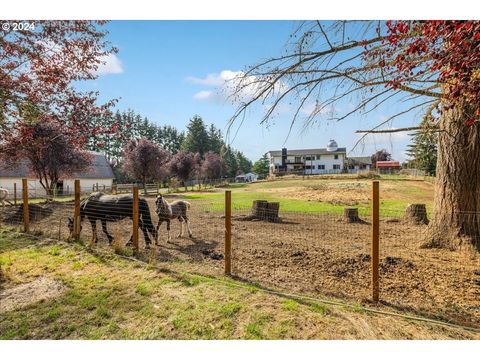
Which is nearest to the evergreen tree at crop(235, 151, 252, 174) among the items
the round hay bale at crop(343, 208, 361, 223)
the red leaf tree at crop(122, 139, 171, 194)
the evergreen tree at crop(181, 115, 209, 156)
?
the evergreen tree at crop(181, 115, 209, 156)

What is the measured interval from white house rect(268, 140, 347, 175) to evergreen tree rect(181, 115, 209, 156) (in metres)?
13.7

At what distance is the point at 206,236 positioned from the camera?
6.66 m

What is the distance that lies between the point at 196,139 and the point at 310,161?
21930mm

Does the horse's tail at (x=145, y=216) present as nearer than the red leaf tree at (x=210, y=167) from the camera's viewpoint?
Yes

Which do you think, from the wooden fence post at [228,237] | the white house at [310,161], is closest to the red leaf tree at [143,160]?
the wooden fence post at [228,237]

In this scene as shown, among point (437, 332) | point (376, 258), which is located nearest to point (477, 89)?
point (376, 258)

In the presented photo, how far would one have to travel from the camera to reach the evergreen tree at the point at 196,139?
166ft

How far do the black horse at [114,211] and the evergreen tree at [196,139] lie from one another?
45.0 metres

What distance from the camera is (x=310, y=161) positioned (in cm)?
5328

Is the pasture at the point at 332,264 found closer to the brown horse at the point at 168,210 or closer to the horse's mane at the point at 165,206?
the brown horse at the point at 168,210

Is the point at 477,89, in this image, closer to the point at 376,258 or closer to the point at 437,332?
the point at 376,258

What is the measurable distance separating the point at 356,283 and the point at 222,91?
3151 millimetres

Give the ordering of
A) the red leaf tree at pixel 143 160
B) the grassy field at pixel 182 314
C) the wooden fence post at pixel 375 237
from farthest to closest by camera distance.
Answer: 1. the red leaf tree at pixel 143 160
2. the wooden fence post at pixel 375 237
3. the grassy field at pixel 182 314

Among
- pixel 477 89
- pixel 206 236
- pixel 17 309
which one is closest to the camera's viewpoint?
pixel 477 89
